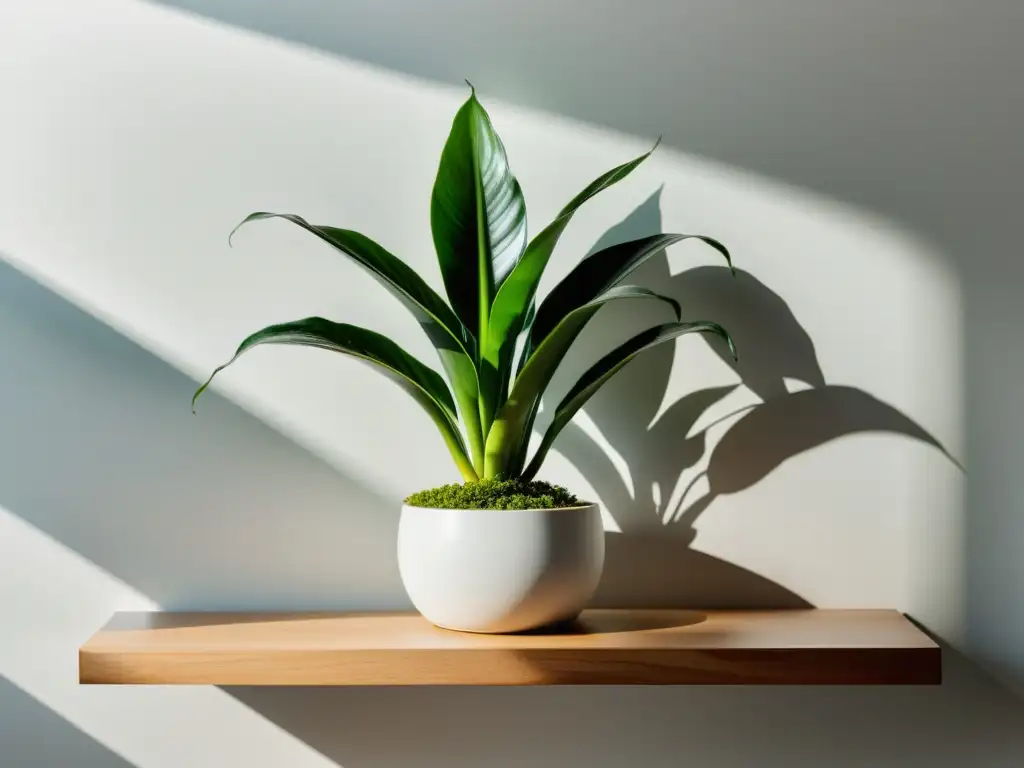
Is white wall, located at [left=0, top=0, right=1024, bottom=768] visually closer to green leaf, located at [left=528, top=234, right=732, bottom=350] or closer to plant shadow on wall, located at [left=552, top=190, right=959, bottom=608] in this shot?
plant shadow on wall, located at [left=552, top=190, right=959, bottom=608]

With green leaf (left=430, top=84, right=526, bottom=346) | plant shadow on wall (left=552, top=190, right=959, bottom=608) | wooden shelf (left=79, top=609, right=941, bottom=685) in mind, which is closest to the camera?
wooden shelf (left=79, top=609, right=941, bottom=685)

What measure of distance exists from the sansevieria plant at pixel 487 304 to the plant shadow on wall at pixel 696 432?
11cm

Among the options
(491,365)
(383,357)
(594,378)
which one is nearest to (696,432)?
(594,378)

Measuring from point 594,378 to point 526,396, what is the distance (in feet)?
0.29

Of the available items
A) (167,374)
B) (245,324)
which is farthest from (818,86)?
(167,374)

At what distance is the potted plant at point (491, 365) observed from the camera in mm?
896

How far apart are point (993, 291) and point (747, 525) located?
394 mm

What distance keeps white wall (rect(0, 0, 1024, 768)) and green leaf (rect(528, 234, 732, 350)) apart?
10 centimetres

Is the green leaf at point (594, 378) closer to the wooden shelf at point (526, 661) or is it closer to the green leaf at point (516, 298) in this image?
the green leaf at point (516, 298)

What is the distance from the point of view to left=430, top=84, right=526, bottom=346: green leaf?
3.21ft

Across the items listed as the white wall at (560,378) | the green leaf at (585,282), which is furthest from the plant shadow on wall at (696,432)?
the green leaf at (585,282)

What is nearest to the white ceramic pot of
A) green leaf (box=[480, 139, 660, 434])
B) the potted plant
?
the potted plant

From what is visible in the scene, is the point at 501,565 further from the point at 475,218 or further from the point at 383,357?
the point at 475,218

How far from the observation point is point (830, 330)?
1.08 metres
